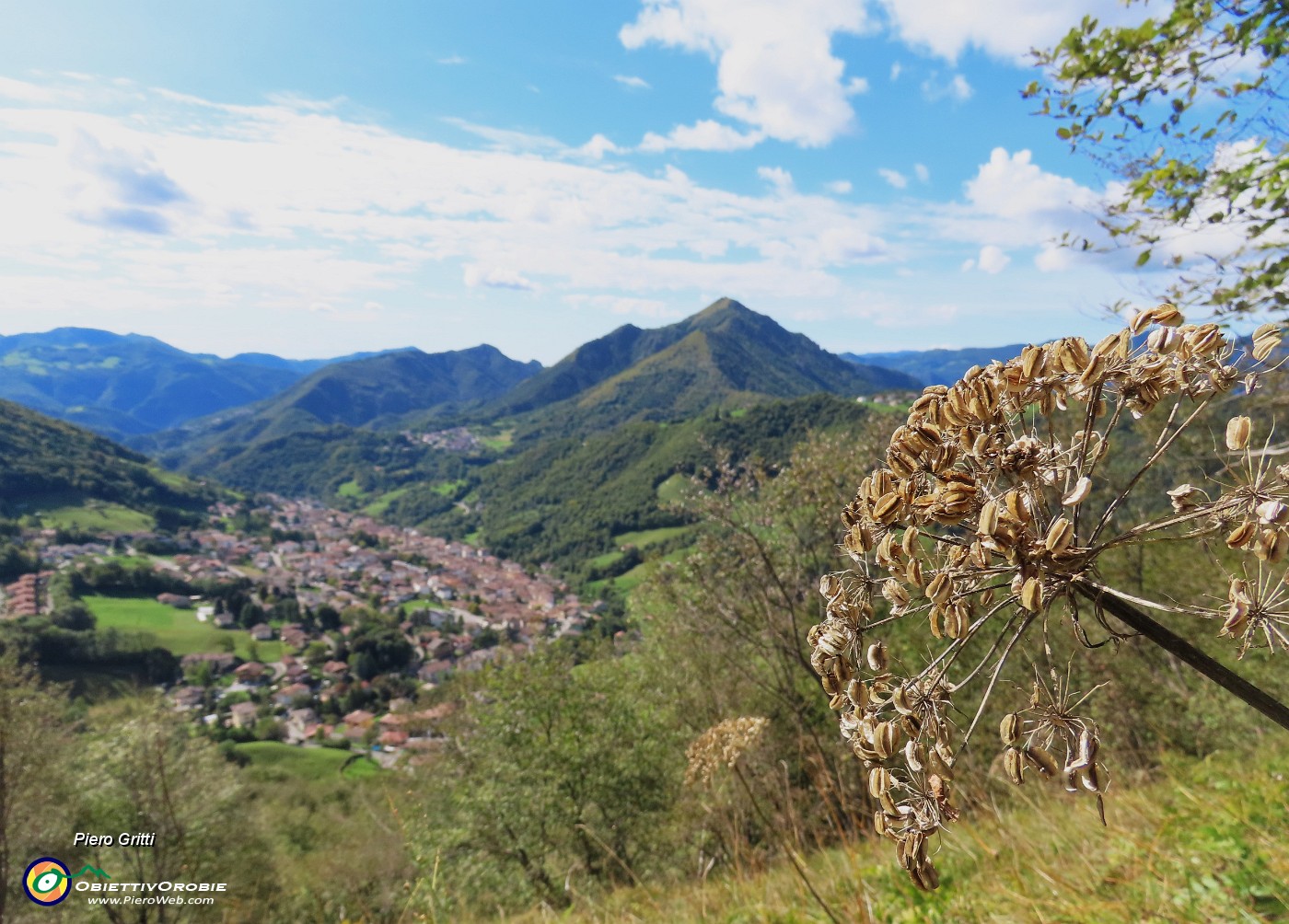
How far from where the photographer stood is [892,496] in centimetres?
170

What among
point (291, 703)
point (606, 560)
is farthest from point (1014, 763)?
point (606, 560)

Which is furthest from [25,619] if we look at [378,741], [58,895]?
[58,895]

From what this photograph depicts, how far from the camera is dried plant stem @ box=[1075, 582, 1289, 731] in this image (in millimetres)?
1334

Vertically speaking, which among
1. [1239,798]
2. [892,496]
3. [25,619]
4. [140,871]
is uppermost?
[892,496]

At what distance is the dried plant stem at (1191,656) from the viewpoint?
4.38ft

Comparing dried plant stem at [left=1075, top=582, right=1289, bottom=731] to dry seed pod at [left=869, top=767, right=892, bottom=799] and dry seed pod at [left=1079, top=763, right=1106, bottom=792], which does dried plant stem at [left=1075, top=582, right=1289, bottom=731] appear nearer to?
dry seed pod at [left=1079, top=763, right=1106, bottom=792]

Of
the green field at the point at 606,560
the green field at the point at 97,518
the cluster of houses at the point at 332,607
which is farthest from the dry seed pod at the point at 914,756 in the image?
the green field at the point at 97,518

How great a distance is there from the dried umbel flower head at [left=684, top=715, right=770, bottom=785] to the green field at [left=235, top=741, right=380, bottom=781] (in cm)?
7252

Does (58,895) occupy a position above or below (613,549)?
above

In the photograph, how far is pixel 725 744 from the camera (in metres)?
4.61

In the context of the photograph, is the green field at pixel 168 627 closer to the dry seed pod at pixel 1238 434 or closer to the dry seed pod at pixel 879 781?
the dry seed pod at pixel 879 781

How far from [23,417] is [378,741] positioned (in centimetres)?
19489

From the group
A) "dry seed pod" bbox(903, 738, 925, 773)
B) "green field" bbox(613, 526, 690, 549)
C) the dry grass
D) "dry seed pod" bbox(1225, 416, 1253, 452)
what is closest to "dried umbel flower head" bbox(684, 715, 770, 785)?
the dry grass

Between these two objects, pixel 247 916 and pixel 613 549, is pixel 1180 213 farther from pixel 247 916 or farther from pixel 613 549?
pixel 613 549
